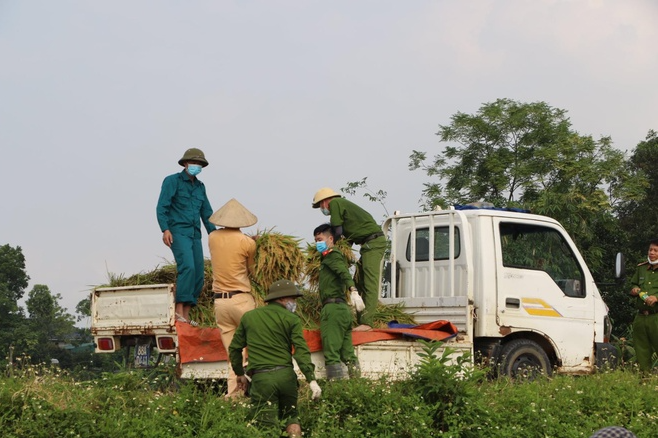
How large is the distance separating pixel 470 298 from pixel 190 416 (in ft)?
11.8

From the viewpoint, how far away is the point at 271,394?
309 inches

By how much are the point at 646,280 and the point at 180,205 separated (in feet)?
19.1

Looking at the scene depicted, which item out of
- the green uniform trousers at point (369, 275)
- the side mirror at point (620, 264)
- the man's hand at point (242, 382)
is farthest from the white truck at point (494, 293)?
the man's hand at point (242, 382)

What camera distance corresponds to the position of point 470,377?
8.96 m

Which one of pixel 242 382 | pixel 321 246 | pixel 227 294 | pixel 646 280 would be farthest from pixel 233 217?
pixel 646 280

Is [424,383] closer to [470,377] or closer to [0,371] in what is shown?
[470,377]

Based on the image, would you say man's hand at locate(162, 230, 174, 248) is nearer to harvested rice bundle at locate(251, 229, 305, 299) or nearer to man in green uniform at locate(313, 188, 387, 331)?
harvested rice bundle at locate(251, 229, 305, 299)

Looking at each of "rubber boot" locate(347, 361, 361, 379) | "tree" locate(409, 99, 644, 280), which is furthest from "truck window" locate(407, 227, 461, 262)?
"tree" locate(409, 99, 644, 280)

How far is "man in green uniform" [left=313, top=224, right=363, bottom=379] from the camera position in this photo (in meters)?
9.09

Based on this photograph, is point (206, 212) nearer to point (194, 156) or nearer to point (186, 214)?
point (186, 214)

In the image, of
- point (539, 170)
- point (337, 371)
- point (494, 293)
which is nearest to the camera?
point (337, 371)

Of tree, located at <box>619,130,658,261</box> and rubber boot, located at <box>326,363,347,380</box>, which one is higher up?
tree, located at <box>619,130,658,261</box>

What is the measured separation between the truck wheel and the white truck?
1 cm

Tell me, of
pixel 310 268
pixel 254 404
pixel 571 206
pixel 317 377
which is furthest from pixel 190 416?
pixel 571 206
